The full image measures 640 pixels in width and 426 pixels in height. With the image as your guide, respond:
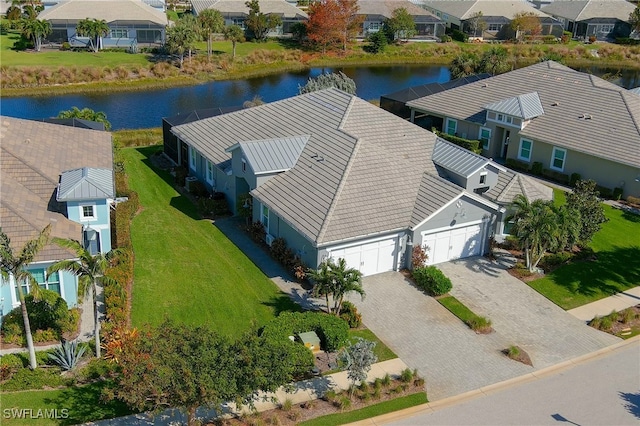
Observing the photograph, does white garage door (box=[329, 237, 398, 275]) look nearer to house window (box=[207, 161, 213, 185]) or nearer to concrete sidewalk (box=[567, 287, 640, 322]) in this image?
concrete sidewalk (box=[567, 287, 640, 322])

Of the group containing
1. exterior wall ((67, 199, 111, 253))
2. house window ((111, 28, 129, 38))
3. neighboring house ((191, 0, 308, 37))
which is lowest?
exterior wall ((67, 199, 111, 253))

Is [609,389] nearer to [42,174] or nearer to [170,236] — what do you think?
[170,236]

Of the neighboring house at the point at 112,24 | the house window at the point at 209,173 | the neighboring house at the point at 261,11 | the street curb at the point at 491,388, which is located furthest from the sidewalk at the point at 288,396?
the neighboring house at the point at 261,11

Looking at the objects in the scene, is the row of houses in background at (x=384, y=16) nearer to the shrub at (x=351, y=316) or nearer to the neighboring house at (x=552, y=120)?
the neighboring house at (x=552, y=120)

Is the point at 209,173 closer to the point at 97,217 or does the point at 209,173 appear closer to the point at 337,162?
the point at 337,162

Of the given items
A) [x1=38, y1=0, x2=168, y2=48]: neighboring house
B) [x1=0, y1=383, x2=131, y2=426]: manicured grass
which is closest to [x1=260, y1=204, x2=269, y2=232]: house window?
[x1=0, y1=383, x2=131, y2=426]: manicured grass

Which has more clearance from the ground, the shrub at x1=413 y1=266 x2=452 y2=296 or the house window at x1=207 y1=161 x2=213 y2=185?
the house window at x1=207 y1=161 x2=213 y2=185
